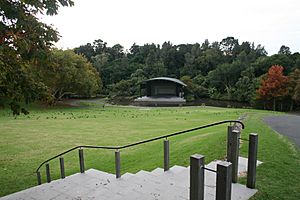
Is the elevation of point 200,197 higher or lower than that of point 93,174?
higher

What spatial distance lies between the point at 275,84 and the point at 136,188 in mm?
29734

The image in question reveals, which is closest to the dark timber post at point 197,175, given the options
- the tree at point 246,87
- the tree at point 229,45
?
the tree at point 246,87

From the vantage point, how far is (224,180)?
7.52 ft

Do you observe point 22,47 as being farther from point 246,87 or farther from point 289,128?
point 246,87

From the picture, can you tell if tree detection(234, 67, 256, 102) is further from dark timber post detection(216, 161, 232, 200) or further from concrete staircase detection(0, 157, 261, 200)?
dark timber post detection(216, 161, 232, 200)

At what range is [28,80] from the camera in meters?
4.84

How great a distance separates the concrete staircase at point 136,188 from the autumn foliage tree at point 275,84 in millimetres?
27698

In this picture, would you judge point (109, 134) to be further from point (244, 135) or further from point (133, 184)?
point (133, 184)

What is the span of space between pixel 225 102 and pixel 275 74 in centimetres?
1398

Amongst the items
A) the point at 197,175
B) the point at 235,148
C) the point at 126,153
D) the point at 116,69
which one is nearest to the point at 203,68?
the point at 116,69

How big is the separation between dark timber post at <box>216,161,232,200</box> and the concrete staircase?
0.90 meters

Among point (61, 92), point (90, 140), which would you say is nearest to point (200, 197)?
point (90, 140)

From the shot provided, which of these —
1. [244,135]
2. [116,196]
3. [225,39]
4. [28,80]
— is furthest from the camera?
[225,39]

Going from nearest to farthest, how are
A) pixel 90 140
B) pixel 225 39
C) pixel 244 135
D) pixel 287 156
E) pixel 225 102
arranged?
1. pixel 287 156
2. pixel 244 135
3. pixel 90 140
4. pixel 225 102
5. pixel 225 39
